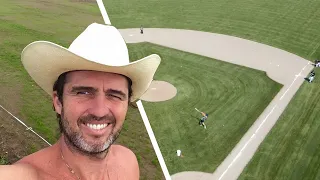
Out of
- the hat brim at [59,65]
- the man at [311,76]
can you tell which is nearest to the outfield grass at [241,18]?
the man at [311,76]

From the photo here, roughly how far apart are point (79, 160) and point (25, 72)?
1587cm

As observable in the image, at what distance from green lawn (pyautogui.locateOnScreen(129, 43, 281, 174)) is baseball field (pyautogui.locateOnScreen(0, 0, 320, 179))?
0.05m

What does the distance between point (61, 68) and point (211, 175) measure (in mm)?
12926

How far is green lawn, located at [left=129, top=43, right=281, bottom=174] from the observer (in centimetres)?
1633

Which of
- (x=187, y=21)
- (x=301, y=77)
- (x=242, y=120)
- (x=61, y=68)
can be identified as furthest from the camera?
(x=187, y=21)

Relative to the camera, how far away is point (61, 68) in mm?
3061

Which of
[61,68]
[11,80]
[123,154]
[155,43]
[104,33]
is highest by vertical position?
[104,33]

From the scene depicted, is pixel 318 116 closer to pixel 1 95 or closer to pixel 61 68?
pixel 1 95

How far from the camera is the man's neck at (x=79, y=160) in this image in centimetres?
314

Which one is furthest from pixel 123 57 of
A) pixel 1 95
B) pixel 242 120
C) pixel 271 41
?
pixel 271 41

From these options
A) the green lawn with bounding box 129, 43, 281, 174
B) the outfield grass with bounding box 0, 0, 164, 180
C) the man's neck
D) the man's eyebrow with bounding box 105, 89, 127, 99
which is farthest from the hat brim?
the green lawn with bounding box 129, 43, 281, 174

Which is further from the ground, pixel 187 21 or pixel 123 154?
pixel 123 154

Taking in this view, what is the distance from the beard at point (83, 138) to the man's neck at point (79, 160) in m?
0.06

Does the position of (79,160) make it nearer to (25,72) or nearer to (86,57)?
(86,57)
